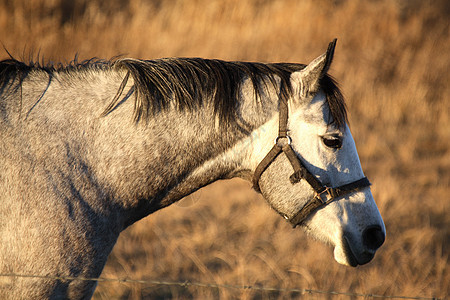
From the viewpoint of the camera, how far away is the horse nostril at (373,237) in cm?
242

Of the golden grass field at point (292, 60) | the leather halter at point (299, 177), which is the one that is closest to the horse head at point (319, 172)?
the leather halter at point (299, 177)

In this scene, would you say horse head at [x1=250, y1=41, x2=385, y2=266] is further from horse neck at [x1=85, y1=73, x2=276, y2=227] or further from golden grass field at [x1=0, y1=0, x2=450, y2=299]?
golden grass field at [x1=0, y1=0, x2=450, y2=299]

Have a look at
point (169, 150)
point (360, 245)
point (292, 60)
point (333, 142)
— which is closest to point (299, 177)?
point (333, 142)

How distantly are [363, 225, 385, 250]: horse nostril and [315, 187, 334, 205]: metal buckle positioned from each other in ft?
0.92

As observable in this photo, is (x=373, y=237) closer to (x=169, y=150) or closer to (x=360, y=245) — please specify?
(x=360, y=245)

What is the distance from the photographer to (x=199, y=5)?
33.8ft

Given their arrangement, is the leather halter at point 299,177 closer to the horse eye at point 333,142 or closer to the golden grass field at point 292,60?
the horse eye at point 333,142

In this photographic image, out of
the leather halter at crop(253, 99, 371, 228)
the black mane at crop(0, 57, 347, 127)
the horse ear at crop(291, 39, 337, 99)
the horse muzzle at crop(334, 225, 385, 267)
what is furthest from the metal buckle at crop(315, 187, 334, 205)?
the horse ear at crop(291, 39, 337, 99)

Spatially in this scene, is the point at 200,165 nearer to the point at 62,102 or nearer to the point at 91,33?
the point at 62,102

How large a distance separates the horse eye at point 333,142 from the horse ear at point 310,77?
265 millimetres

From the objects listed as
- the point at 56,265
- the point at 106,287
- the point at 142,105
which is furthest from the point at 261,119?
the point at 106,287

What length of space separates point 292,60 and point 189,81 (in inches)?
302

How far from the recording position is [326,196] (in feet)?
7.81

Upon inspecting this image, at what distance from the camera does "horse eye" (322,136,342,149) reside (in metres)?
2.34
